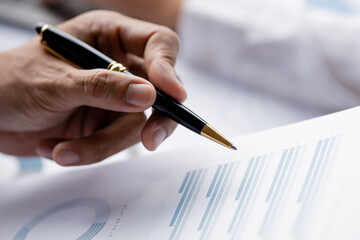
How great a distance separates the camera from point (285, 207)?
10.0 inches

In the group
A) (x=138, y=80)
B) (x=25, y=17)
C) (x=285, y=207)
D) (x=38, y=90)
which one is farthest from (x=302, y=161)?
(x=25, y=17)

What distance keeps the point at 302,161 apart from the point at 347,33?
0.26 meters

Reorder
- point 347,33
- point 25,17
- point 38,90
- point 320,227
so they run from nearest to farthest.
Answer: point 320,227
point 38,90
point 347,33
point 25,17

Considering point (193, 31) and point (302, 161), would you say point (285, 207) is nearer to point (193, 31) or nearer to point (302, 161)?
point (302, 161)

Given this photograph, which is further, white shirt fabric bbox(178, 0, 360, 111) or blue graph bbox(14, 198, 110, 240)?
white shirt fabric bbox(178, 0, 360, 111)

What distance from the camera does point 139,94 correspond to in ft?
1.01

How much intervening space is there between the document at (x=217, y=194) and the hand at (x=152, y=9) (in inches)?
12.0

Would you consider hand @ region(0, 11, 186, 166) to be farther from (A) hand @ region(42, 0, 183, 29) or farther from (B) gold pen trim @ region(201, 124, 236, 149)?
(A) hand @ region(42, 0, 183, 29)

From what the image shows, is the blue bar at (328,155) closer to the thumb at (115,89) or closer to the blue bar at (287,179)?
the blue bar at (287,179)

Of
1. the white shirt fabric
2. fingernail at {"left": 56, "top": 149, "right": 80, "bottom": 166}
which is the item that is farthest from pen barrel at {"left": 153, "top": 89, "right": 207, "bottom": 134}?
the white shirt fabric

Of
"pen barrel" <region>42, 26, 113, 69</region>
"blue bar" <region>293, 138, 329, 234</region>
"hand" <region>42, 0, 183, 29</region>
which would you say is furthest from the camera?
"hand" <region>42, 0, 183, 29</region>

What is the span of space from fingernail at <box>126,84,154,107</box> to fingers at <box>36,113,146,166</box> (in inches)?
3.5

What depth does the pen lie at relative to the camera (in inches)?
12.1

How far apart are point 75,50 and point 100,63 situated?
1.3 inches
